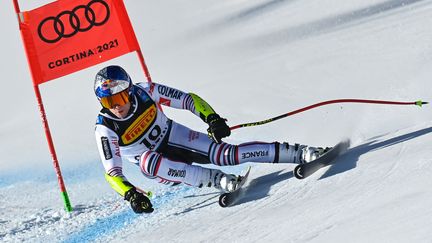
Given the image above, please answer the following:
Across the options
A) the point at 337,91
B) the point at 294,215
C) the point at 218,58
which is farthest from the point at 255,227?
the point at 218,58

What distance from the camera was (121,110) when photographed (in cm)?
518

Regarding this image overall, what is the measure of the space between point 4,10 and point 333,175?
1800cm

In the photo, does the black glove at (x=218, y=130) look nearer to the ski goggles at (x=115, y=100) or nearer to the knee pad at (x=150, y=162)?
the knee pad at (x=150, y=162)

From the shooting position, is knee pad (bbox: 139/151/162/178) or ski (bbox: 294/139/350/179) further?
knee pad (bbox: 139/151/162/178)

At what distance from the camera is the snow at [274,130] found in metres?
4.19

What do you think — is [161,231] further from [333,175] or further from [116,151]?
[333,175]

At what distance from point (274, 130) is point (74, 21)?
6.91ft

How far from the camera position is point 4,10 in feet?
69.1

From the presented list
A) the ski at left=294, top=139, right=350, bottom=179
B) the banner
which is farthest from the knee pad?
the banner

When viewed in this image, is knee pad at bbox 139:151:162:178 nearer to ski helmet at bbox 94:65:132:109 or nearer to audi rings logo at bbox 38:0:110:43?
ski helmet at bbox 94:65:132:109

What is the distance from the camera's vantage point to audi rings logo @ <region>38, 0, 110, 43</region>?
670 cm

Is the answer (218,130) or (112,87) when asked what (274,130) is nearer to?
(218,130)

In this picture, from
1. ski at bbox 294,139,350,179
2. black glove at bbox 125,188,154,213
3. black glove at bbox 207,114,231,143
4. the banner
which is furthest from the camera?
the banner

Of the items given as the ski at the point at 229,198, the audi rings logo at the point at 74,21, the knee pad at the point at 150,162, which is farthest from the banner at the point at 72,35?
the ski at the point at 229,198
